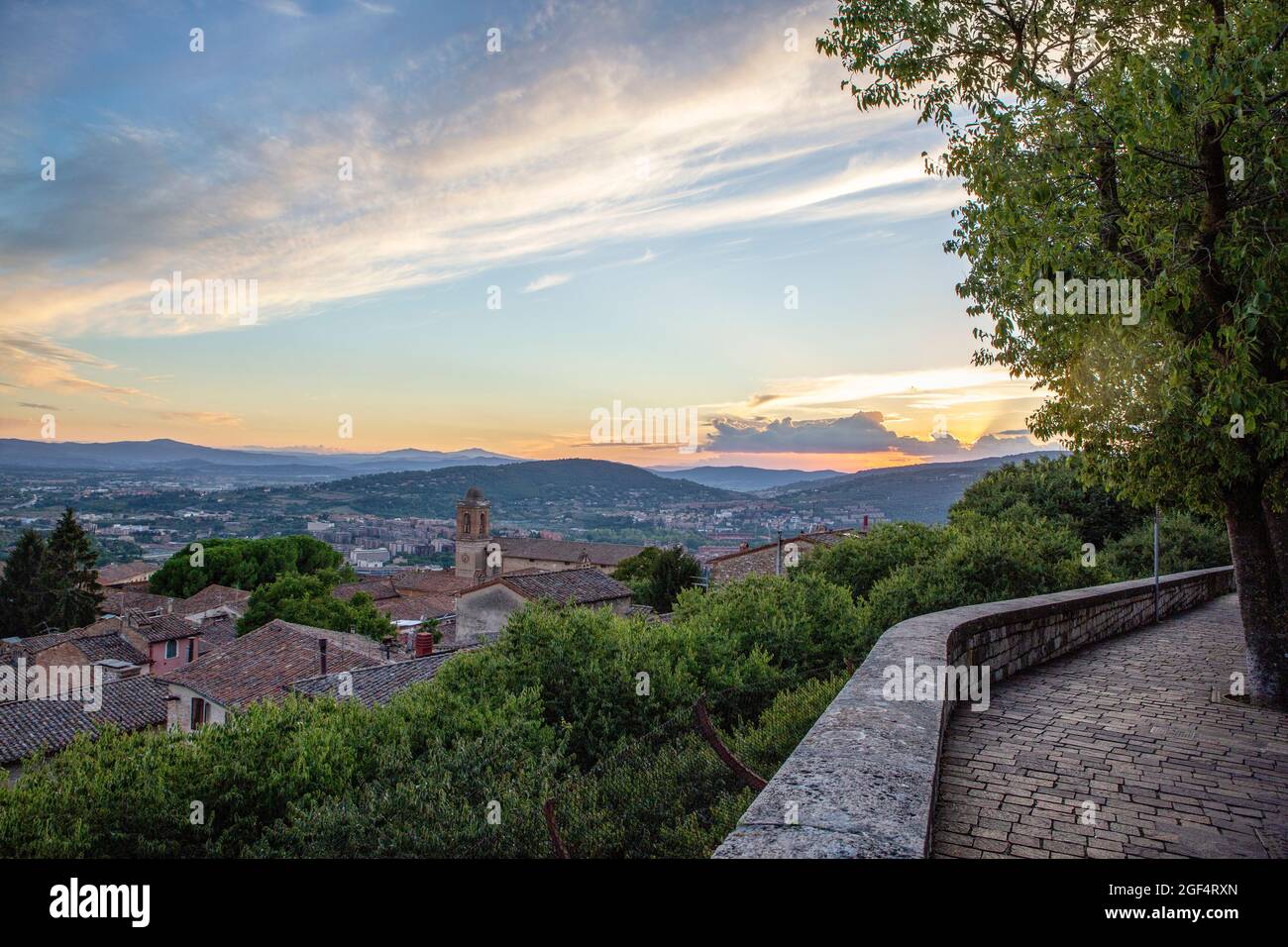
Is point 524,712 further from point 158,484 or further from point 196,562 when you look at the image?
point 158,484

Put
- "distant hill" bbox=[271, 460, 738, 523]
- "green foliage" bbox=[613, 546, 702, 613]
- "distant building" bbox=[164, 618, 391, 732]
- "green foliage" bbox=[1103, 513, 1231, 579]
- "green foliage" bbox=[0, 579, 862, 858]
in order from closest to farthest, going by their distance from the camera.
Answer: "green foliage" bbox=[0, 579, 862, 858] < "green foliage" bbox=[1103, 513, 1231, 579] < "distant building" bbox=[164, 618, 391, 732] < "green foliage" bbox=[613, 546, 702, 613] < "distant hill" bbox=[271, 460, 738, 523]

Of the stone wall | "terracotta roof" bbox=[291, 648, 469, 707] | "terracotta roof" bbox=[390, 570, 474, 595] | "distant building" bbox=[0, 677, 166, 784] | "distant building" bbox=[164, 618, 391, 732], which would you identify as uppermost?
the stone wall

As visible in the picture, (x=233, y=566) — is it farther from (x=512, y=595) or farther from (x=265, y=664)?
(x=265, y=664)

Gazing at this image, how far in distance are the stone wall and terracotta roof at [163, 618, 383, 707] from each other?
64.5 feet

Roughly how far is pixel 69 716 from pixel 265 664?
5.42 metres

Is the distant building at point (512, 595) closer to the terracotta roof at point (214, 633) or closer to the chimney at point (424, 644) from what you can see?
the chimney at point (424, 644)

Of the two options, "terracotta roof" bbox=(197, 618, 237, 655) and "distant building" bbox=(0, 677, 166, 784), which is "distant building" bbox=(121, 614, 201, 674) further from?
"distant building" bbox=(0, 677, 166, 784)

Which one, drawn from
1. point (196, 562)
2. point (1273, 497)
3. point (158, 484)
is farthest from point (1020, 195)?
point (158, 484)

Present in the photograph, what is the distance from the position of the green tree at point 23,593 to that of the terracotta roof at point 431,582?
86.0 feet

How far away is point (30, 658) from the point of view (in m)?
31.7

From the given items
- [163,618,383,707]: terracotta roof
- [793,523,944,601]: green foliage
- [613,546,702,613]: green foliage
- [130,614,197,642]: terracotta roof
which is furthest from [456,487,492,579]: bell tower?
[793,523,944,601]: green foliage

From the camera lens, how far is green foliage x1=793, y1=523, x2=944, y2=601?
18297 millimetres

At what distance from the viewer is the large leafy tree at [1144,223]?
5.32 meters
